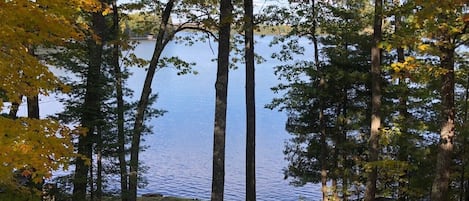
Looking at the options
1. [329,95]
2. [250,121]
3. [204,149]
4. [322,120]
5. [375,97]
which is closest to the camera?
[375,97]

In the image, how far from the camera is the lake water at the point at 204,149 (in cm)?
2197

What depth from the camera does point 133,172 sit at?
12195mm

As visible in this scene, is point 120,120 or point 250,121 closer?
point 250,121

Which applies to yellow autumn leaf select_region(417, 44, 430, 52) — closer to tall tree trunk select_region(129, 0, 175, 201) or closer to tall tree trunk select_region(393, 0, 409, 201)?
tall tree trunk select_region(393, 0, 409, 201)

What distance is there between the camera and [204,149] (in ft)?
89.6

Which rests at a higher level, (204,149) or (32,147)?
(32,147)

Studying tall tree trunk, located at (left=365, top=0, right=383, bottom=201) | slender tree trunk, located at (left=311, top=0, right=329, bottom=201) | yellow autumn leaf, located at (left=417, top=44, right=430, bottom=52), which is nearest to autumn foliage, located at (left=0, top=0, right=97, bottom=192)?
yellow autumn leaf, located at (left=417, top=44, right=430, bottom=52)

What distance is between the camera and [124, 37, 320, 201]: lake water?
22.0 metres

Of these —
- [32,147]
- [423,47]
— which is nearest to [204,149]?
[423,47]

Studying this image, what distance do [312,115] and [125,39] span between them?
21.7 feet

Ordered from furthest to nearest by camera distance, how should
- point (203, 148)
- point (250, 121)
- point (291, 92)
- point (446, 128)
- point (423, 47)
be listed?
point (203, 148) < point (291, 92) < point (250, 121) < point (446, 128) < point (423, 47)

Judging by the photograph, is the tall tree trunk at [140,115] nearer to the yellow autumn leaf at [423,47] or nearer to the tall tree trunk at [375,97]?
the tall tree trunk at [375,97]

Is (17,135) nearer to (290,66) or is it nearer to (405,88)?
(405,88)

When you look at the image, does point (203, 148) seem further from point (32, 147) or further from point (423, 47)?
point (32, 147)
